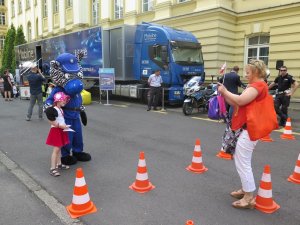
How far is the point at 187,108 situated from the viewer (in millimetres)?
11273

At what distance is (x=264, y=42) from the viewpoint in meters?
16.5

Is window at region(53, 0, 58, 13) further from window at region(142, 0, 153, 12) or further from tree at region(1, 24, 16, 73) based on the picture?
window at region(142, 0, 153, 12)

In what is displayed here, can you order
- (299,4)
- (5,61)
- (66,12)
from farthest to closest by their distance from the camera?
(5,61), (66,12), (299,4)

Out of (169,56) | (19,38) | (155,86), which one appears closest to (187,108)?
(155,86)

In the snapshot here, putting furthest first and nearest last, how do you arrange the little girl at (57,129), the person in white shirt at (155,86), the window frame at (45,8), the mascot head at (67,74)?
1. the window frame at (45,8)
2. the person in white shirt at (155,86)
3. the mascot head at (67,74)
4. the little girl at (57,129)

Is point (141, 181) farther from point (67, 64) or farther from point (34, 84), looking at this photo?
point (34, 84)

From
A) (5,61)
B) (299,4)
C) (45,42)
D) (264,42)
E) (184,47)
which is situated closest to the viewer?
(184,47)

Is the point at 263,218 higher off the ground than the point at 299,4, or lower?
lower

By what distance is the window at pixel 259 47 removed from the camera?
53.9 feet

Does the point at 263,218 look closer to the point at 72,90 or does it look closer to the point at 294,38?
the point at 72,90

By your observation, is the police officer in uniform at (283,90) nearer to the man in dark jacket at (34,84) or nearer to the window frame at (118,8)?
the man in dark jacket at (34,84)

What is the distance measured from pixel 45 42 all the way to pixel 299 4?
1534 cm

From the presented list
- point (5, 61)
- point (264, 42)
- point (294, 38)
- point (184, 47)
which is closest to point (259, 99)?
point (184, 47)

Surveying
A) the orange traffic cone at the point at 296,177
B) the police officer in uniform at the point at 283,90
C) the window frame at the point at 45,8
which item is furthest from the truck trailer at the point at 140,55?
the window frame at the point at 45,8
